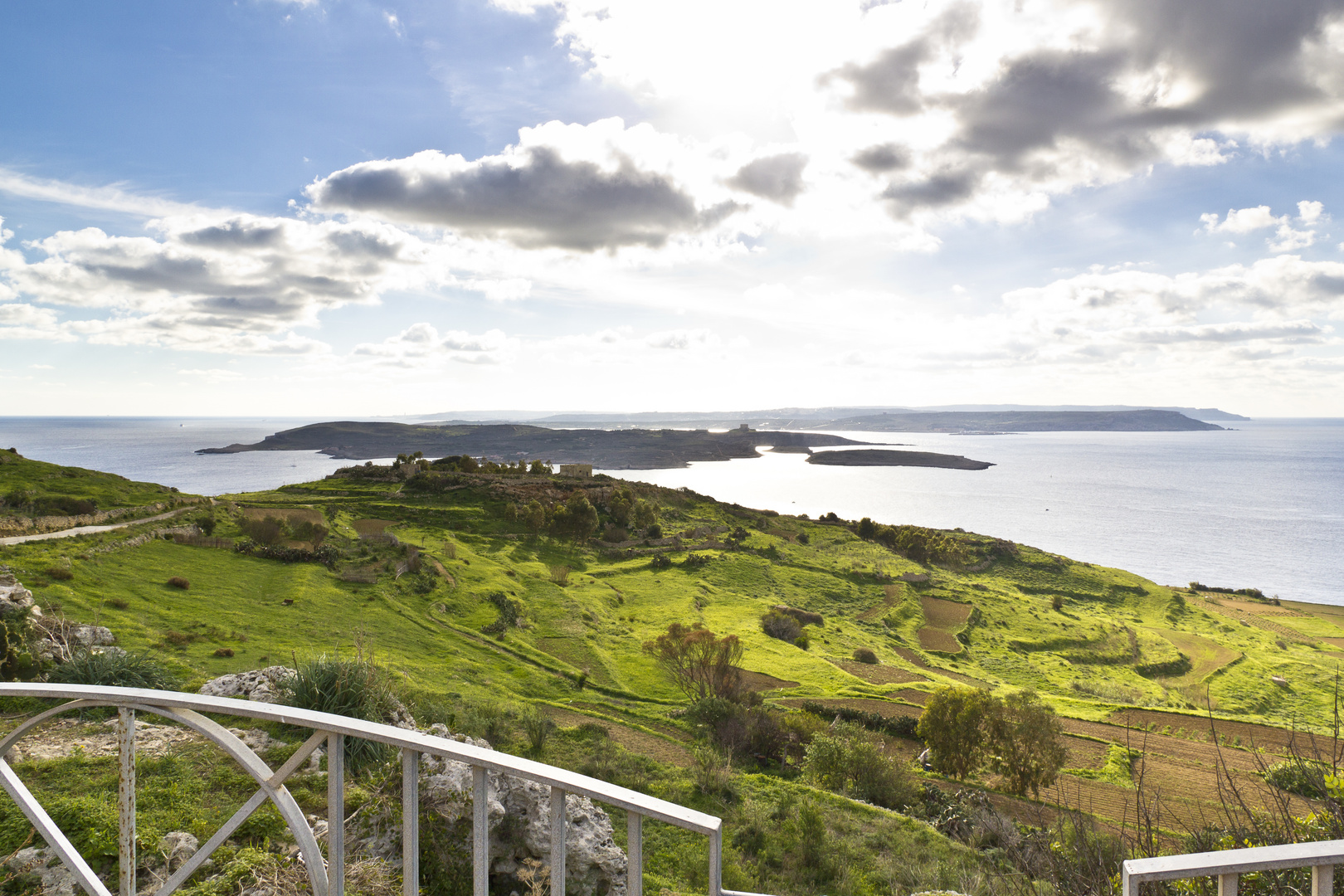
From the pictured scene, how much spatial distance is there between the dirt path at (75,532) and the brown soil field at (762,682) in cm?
3045

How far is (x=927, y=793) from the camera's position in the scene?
1947 cm

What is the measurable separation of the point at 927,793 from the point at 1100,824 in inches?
174

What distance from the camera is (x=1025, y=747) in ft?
72.9

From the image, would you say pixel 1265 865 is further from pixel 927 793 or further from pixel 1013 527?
pixel 1013 527

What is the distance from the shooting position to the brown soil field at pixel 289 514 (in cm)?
4191

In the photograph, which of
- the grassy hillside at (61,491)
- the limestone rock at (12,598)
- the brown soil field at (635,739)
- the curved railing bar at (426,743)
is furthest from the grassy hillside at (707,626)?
the grassy hillside at (61,491)

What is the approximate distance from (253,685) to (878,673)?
35354 mm

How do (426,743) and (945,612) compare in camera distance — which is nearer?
(426,743)

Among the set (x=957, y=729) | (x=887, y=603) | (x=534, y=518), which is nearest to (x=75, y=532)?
(x=534, y=518)

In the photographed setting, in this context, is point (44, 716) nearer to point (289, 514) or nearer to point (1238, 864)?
point (1238, 864)

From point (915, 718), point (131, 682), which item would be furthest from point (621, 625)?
point (131, 682)

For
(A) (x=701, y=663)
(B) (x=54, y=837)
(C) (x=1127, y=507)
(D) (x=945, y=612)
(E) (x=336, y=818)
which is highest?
(E) (x=336, y=818)

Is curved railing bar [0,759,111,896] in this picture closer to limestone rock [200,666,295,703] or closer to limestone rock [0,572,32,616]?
limestone rock [200,666,295,703]

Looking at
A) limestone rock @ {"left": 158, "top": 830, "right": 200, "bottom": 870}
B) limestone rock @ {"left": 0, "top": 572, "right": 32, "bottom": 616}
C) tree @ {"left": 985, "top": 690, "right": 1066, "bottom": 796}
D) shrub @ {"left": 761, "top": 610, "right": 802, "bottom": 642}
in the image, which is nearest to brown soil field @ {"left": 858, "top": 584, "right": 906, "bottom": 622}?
shrub @ {"left": 761, "top": 610, "right": 802, "bottom": 642}
